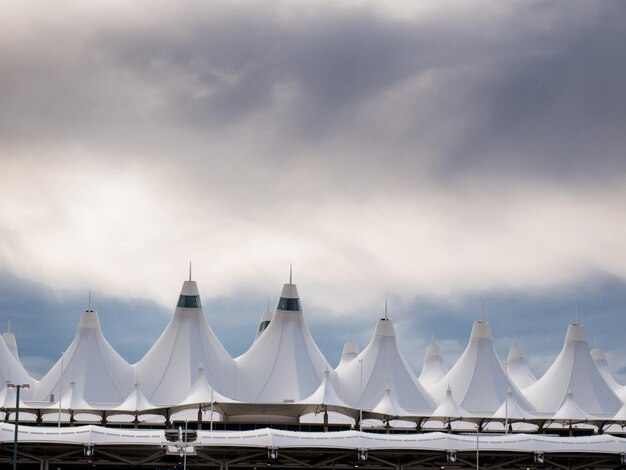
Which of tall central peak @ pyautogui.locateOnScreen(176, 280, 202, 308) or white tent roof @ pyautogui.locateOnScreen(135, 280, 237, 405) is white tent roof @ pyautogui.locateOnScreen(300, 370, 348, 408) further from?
tall central peak @ pyautogui.locateOnScreen(176, 280, 202, 308)

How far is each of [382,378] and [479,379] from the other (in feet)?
26.7

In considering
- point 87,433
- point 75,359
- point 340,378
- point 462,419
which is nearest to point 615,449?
point 462,419

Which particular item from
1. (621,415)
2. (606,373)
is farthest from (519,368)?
(621,415)

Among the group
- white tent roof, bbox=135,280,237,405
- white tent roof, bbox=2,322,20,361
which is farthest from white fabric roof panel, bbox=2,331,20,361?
white tent roof, bbox=135,280,237,405

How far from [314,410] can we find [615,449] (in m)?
22.5

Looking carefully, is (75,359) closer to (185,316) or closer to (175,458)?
(185,316)

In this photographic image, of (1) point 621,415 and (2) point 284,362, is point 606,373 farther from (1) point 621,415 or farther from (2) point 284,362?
(2) point 284,362

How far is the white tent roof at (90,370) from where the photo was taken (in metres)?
Answer: 85.8

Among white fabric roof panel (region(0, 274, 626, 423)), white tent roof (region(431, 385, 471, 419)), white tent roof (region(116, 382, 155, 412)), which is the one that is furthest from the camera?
white tent roof (region(431, 385, 471, 419))

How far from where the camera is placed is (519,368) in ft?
354

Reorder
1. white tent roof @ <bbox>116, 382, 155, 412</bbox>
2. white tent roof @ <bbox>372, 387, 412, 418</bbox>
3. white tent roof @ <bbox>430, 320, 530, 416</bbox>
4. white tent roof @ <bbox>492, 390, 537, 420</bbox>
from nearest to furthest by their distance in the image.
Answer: white tent roof @ <bbox>116, 382, 155, 412</bbox>, white tent roof @ <bbox>372, 387, 412, 418</bbox>, white tent roof @ <bbox>492, 390, 537, 420</bbox>, white tent roof @ <bbox>430, 320, 530, 416</bbox>

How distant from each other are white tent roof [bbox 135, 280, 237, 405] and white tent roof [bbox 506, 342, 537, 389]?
1150 inches

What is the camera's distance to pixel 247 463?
236 feet

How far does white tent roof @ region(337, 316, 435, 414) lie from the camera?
3479 inches
